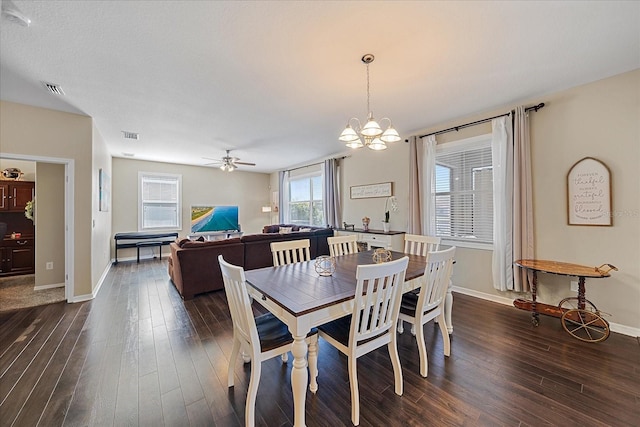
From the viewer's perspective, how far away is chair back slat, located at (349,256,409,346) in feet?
4.94

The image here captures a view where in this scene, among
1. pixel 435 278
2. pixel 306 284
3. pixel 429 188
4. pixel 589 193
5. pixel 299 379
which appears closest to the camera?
pixel 299 379

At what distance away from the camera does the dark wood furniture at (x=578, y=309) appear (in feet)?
8.06

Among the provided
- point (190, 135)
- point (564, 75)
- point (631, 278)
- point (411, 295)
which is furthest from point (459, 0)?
point (190, 135)

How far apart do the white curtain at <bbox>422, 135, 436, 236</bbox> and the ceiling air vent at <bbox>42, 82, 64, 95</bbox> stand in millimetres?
4980

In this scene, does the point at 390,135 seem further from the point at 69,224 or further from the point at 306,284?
the point at 69,224

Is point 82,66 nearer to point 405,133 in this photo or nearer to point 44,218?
point 44,218

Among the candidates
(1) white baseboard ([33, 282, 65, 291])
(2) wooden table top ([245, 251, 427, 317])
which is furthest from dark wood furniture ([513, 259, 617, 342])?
(1) white baseboard ([33, 282, 65, 291])

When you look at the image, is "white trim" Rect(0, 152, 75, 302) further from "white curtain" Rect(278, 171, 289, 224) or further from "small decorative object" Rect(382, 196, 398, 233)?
"white curtain" Rect(278, 171, 289, 224)

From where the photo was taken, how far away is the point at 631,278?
256 centimetres

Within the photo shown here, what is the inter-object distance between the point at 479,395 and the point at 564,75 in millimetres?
3246

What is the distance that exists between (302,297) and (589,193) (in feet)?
11.2

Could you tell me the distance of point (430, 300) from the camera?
2086mm

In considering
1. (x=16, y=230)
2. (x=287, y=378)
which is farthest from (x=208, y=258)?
(x=16, y=230)

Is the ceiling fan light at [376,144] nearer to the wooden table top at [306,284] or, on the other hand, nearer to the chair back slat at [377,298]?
the wooden table top at [306,284]
